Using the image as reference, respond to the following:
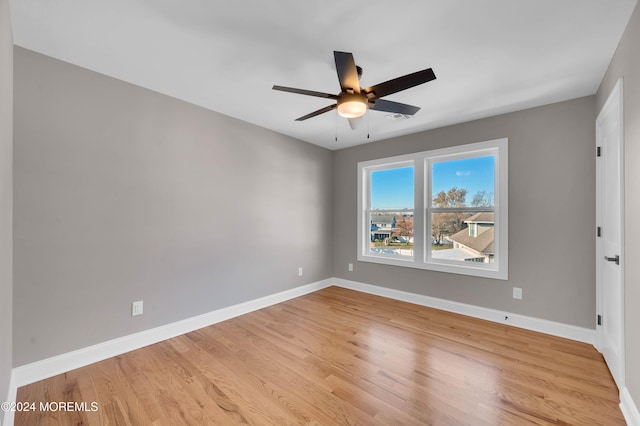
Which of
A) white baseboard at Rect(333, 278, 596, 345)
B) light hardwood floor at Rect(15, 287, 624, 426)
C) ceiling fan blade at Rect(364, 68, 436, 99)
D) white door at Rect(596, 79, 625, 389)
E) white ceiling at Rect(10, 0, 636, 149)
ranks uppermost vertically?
white ceiling at Rect(10, 0, 636, 149)

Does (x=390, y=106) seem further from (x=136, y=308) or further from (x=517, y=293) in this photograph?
(x=136, y=308)

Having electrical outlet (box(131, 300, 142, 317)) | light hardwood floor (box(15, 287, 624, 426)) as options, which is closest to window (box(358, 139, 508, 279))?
light hardwood floor (box(15, 287, 624, 426))

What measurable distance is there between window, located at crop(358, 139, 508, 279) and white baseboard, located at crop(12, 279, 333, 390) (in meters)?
2.15

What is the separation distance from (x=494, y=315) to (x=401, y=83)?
3.01 meters

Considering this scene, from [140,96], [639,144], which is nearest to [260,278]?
[140,96]

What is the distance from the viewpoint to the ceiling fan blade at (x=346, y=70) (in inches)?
62.1

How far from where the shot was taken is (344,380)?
208 cm

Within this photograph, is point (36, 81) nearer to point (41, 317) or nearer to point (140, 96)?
point (140, 96)

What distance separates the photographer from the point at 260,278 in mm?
3699

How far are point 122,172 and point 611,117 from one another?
428 cm

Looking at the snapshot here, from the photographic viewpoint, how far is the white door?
1.89 m

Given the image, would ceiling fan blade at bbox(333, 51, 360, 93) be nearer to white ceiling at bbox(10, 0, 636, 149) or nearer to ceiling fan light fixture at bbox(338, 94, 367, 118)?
ceiling fan light fixture at bbox(338, 94, 367, 118)

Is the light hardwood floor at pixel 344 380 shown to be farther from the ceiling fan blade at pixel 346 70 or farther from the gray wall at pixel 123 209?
A: the ceiling fan blade at pixel 346 70

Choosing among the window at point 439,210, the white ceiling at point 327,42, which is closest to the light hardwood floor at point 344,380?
the window at point 439,210
